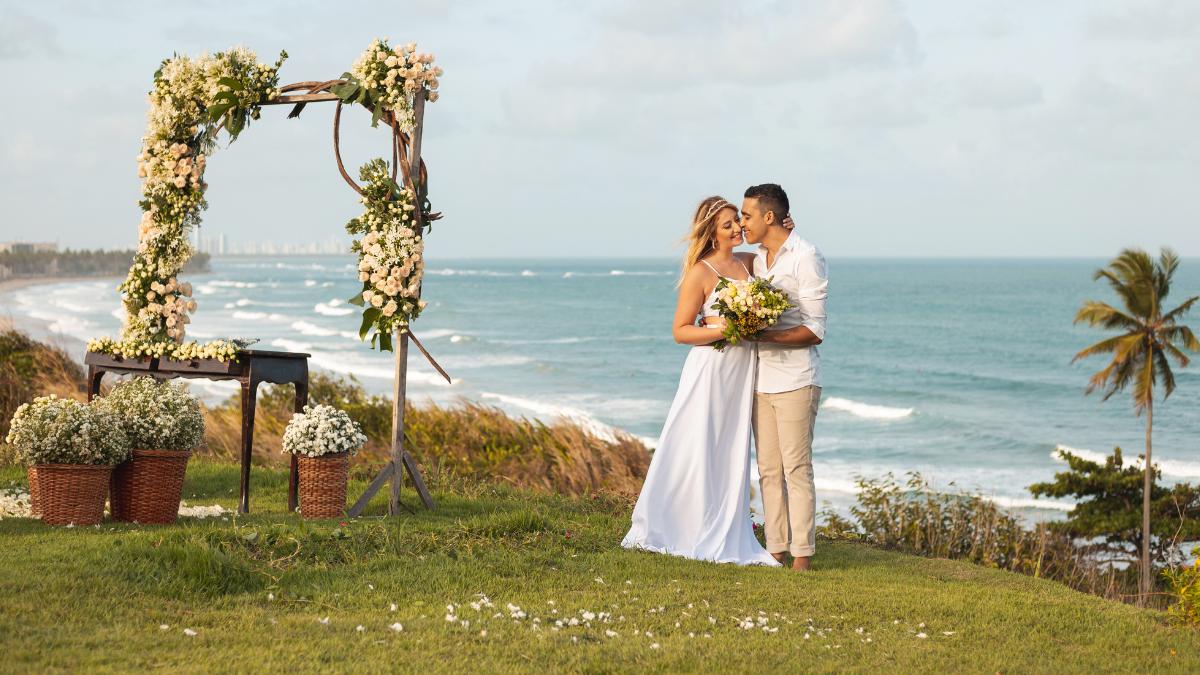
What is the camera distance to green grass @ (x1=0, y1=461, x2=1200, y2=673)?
5.34 meters

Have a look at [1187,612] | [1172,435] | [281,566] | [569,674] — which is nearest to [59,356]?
[281,566]

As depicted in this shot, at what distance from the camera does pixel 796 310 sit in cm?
802

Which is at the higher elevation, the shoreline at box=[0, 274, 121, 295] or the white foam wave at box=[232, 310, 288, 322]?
the shoreline at box=[0, 274, 121, 295]

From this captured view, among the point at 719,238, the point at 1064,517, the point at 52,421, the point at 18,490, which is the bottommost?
the point at 1064,517

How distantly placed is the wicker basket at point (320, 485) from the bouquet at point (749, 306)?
3.27 m

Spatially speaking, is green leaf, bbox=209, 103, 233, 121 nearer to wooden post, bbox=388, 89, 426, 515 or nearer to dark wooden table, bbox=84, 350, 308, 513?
wooden post, bbox=388, 89, 426, 515

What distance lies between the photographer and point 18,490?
9.78 m

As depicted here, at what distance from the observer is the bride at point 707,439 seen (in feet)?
27.7

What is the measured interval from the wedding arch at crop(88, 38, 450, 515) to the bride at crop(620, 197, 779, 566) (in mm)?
1974

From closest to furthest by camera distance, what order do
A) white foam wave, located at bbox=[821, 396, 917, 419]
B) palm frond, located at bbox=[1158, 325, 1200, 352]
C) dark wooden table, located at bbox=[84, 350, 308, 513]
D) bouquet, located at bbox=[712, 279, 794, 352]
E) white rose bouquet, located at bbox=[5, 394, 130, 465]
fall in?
1. bouquet, located at bbox=[712, 279, 794, 352]
2. white rose bouquet, located at bbox=[5, 394, 130, 465]
3. dark wooden table, located at bbox=[84, 350, 308, 513]
4. palm frond, located at bbox=[1158, 325, 1200, 352]
5. white foam wave, located at bbox=[821, 396, 917, 419]

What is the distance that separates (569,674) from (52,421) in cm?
462

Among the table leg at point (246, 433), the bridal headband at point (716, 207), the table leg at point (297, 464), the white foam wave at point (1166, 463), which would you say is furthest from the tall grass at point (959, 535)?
the white foam wave at point (1166, 463)

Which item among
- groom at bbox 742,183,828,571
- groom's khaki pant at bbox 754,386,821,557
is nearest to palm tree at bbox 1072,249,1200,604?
groom's khaki pant at bbox 754,386,821,557

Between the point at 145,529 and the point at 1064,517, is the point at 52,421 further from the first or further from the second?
the point at 1064,517
